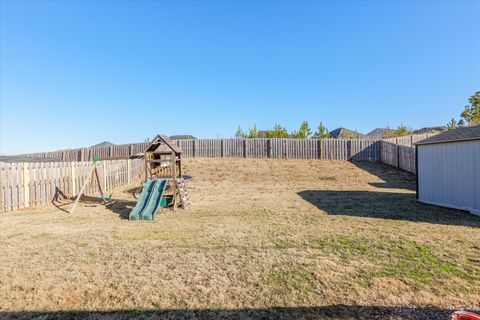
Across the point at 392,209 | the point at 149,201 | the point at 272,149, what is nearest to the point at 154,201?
the point at 149,201

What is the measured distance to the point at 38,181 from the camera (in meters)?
9.60

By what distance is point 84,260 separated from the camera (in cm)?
429

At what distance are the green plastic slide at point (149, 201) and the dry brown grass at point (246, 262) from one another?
16.4 inches

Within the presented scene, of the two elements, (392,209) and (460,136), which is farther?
(460,136)

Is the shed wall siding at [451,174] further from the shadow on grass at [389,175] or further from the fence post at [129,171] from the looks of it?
the fence post at [129,171]

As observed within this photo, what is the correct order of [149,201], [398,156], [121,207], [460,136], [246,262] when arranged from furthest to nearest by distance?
[398,156] < [121,207] < [460,136] < [149,201] < [246,262]

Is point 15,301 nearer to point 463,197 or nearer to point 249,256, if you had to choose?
point 249,256

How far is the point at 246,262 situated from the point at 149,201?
16.9 feet

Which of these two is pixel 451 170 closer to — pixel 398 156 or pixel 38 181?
pixel 398 156

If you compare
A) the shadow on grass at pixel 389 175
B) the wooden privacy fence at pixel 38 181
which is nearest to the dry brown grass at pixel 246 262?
the wooden privacy fence at pixel 38 181

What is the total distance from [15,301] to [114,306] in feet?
4.10

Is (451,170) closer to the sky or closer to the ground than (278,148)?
closer to the ground

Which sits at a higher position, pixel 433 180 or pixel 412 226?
pixel 433 180

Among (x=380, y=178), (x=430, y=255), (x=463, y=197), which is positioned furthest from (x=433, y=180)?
(x=380, y=178)
